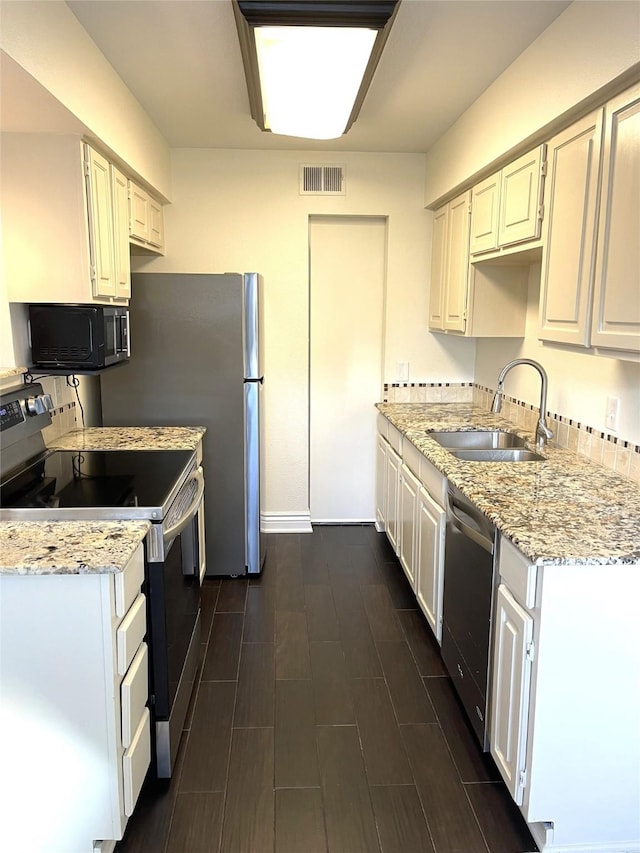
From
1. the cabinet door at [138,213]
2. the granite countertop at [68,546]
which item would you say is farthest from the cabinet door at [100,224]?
the granite countertop at [68,546]

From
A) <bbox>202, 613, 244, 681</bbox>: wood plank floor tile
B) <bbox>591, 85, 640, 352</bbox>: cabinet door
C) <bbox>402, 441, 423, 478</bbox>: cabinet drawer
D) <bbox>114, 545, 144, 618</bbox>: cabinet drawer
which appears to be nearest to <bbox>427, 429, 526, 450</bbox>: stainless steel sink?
<bbox>402, 441, 423, 478</bbox>: cabinet drawer

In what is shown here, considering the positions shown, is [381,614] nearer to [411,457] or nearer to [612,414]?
[411,457]

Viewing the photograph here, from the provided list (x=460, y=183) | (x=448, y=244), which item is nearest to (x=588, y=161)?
(x=460, y=183)

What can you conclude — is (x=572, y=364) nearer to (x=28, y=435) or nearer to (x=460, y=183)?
(x=460, y=183)

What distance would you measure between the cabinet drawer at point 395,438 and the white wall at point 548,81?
1405mm

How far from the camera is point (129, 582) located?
5.81ft

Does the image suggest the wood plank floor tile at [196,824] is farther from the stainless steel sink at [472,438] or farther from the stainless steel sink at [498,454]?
the stainless steel sink at [472,438]

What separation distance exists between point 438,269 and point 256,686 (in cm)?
269

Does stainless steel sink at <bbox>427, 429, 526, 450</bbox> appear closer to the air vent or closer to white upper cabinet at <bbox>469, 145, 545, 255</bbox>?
white upper cabinet at <bbox>469, 145, 545, 255</bbox>

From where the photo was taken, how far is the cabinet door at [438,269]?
3.86 metres

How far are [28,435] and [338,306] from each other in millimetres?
2432

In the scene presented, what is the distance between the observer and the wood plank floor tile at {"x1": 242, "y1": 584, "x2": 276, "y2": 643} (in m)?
3.02

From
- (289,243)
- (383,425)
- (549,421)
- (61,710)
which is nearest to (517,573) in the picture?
(61,710)

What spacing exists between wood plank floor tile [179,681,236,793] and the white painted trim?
1.79 metres
